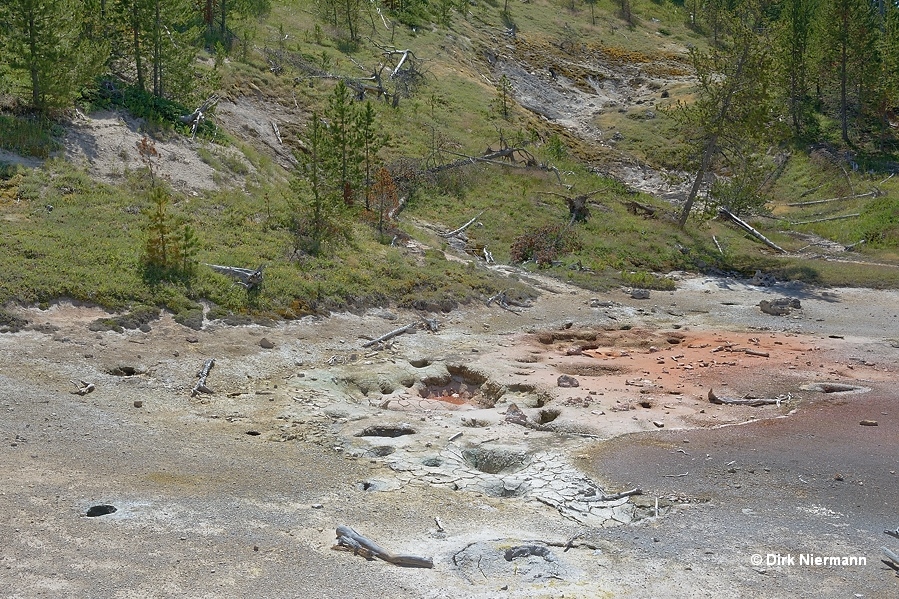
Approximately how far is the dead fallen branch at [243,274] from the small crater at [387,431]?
7.18 metres

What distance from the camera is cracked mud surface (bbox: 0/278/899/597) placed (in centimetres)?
850

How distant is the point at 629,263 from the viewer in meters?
28.0

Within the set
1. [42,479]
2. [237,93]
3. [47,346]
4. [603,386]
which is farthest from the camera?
[237,93]

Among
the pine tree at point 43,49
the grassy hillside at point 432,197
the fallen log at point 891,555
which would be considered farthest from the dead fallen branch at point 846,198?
the fallen log at point 891,555

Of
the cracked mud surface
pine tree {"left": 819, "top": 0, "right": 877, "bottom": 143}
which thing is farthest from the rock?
pine tree {"left": 819, "top": 0, "right": 877, "bottom": 143}

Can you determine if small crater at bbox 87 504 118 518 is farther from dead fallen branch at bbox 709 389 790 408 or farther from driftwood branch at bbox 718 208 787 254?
driftwood branch at bbox 718 208 787 254

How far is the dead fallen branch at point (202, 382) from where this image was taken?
14.2m

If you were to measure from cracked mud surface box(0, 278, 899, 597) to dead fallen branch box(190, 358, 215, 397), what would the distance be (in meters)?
0.25

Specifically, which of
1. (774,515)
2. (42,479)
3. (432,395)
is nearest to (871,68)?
(432,395)

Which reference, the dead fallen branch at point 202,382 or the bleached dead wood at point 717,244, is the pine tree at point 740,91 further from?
the dead fallen branch at point 202,382

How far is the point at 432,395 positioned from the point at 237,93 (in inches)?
785

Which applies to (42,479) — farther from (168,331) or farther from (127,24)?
(127,24)

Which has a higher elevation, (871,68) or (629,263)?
(871,68)

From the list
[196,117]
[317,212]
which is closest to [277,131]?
[196,117]
